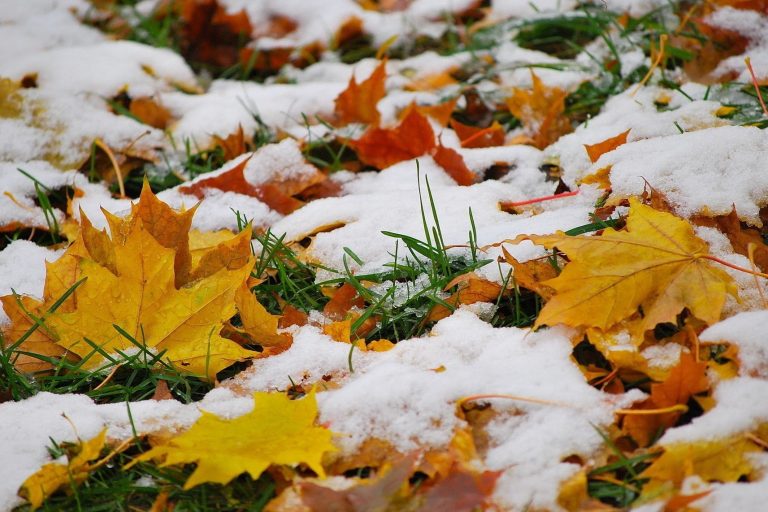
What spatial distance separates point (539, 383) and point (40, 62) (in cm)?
211

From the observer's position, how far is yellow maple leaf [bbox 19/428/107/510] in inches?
40.6

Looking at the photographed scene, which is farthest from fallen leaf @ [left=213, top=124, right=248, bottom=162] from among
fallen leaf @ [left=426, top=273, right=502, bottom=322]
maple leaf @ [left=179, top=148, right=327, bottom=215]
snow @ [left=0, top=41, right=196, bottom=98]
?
fallen leaf @ [left=426, top=273, right=502, bottom=322]

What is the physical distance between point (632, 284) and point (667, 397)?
0.65 feet

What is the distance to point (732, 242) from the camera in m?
1.30

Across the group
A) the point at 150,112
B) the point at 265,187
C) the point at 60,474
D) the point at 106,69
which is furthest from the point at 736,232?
the point at 106,69

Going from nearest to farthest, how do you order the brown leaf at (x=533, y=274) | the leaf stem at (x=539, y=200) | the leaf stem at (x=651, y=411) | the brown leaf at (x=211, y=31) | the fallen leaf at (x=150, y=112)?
the leaf stem at (x=651, y=411)
the brown leaf at (x=533, y=274)
the leaf stem at (x=539, y=200)
the fallen leaf at (x=150, y=112)
the brown leaf at (x=211, y=31)

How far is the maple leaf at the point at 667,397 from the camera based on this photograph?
1.02m

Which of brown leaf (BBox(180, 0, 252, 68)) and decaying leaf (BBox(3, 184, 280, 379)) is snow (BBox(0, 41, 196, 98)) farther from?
decaying leaf (BBox(3, 184, 280, 379))

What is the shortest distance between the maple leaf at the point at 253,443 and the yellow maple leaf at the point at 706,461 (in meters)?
0.47

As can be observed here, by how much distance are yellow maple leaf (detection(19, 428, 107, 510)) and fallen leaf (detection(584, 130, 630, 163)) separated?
121 cm

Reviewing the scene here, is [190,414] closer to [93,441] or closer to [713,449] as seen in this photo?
[93,441]

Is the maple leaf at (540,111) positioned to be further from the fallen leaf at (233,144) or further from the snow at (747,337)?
the snow at (747,337)

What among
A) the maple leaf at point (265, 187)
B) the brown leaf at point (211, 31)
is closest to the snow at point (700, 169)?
the maple leaf at point (265, 187)

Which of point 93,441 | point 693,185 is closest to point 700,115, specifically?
point 693,185
